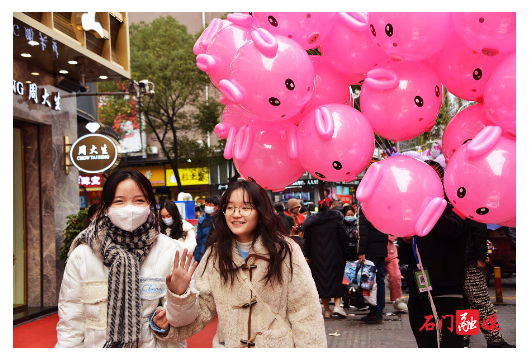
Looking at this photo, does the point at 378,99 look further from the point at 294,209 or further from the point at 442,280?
the point at 294,209

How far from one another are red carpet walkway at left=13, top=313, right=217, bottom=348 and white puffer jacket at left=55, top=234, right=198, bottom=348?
3872mm

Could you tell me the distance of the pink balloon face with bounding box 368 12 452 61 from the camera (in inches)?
105

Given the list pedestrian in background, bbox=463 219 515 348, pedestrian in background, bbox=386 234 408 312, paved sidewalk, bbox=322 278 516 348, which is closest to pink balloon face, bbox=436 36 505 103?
pedestrian in background, bbox=463 219 515 348

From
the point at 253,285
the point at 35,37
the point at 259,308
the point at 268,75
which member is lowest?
the point at 259,308

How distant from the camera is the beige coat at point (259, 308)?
113 inches

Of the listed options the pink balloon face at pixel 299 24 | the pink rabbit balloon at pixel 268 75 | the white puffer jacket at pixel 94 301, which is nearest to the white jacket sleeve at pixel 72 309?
the white puffer jacket at pixel 94 301

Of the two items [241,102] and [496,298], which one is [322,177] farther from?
[496,298]

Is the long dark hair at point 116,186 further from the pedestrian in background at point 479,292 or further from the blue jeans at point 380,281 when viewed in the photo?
the blue jeans at point 380,281

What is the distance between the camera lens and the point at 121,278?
2.83m

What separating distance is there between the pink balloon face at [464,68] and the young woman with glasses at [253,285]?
1.24 m

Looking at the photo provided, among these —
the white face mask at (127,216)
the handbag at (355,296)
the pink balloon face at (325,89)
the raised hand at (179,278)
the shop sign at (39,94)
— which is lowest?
the handbag at (355,296)

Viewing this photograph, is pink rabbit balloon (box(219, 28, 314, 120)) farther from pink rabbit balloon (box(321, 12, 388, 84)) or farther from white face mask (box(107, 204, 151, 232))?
white face mask (box(107, 204, 151, 232))

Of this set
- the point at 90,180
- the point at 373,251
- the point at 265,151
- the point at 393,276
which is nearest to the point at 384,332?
the point at 373,251

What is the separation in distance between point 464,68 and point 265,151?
1202 millimetres
